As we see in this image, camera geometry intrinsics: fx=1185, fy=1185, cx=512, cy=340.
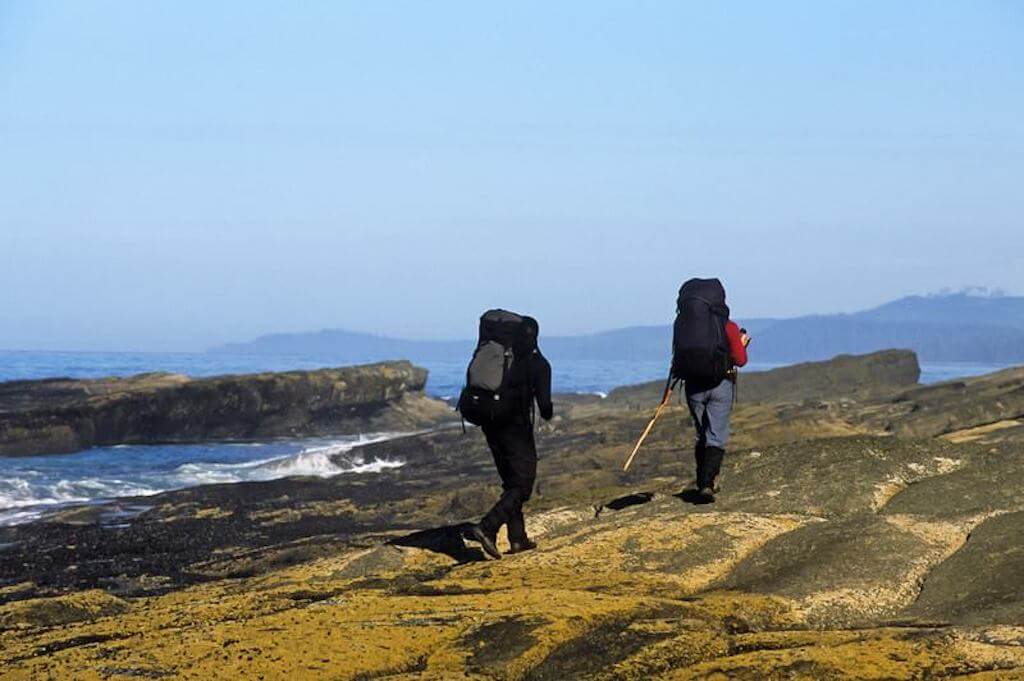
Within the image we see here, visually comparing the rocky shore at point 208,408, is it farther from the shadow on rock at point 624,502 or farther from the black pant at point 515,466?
the black pant at point 515,466

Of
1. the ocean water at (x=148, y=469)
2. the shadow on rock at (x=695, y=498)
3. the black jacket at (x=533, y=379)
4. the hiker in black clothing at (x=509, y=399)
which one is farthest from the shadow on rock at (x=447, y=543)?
the ocean water at (x=148, y=469)

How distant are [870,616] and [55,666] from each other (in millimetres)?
5364

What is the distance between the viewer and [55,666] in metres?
7.34

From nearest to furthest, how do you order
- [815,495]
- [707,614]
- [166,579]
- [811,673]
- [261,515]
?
1. [811,673]
2. [707,614]
3. [815,495]
4. [166,579]
5. [261,515]

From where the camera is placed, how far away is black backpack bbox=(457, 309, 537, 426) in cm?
1020

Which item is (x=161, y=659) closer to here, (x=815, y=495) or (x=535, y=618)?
(x=535, y=618)

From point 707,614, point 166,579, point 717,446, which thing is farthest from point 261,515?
point 707,614

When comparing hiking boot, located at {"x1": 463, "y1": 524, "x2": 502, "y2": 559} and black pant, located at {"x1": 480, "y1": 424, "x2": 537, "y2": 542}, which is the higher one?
black pant, located at {"x1": 480, "y1": 424, "x2": 537, "y2": 542}

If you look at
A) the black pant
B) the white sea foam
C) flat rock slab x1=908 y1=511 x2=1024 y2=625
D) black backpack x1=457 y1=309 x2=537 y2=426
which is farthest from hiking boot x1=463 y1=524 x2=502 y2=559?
the white sea foam

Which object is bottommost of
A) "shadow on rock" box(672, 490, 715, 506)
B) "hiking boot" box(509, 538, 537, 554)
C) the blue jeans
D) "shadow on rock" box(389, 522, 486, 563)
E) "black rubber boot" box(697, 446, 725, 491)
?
"shadow on rock" box(389, 522, 486, 563)

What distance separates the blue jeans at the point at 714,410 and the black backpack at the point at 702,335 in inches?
5.1

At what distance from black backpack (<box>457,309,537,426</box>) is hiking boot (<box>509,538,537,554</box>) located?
3.56 ft

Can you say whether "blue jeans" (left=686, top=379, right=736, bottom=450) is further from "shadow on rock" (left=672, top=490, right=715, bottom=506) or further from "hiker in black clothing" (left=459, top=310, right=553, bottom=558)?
"hiker in black clothing" (left=459, top=310, right=553, bottom=558)

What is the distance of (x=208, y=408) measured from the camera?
49.3 metres
